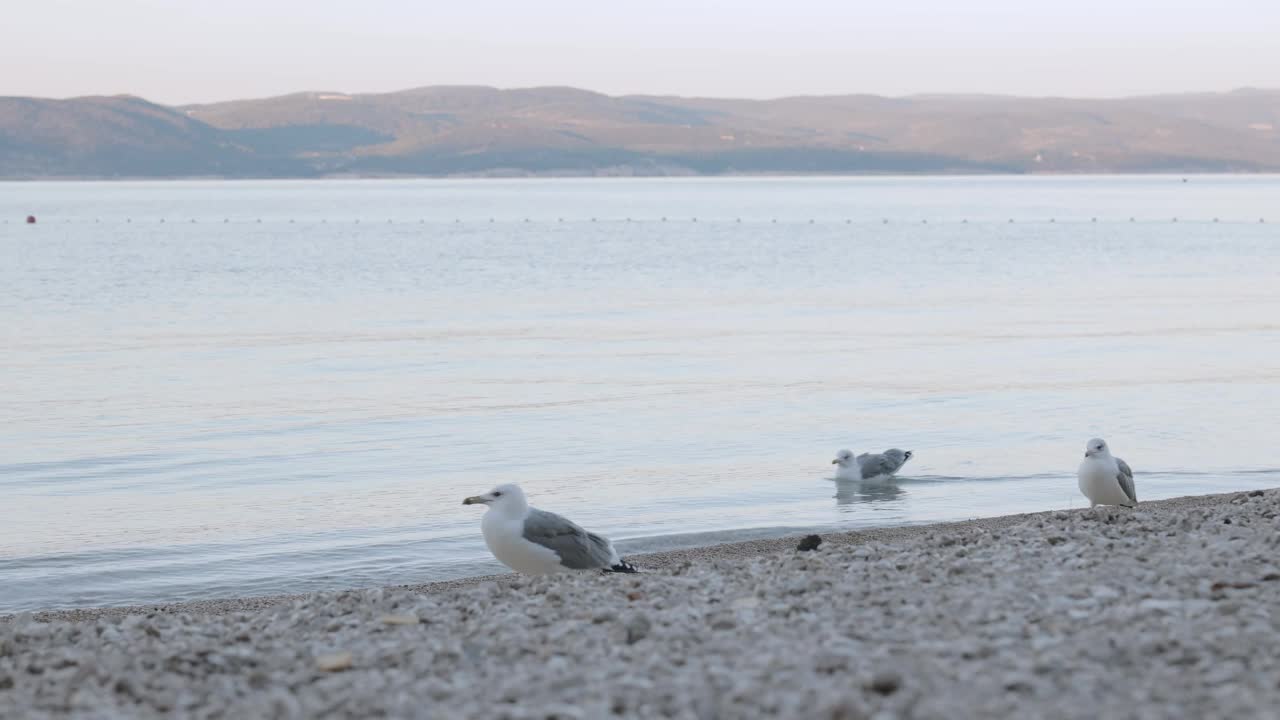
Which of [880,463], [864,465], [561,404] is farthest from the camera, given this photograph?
[561,404]

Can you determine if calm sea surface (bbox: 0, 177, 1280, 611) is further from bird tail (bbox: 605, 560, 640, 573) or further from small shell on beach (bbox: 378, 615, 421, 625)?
small shell on beach (bbox: 378, 615, 421, 625)

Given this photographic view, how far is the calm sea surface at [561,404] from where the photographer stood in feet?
48.7

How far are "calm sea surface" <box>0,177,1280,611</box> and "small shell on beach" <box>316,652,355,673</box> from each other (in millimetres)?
5678

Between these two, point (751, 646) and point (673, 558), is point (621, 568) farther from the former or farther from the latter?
point (751, 646)

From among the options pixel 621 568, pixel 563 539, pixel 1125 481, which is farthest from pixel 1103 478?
pixel 563 539

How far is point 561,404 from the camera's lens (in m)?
22.6

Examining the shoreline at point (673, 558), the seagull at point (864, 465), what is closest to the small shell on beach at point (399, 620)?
the shoreline at point (673, 558)

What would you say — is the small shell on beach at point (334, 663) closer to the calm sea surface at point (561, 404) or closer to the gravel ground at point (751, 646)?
the gravel ground at point (751, 646)

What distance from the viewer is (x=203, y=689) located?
21.8ft

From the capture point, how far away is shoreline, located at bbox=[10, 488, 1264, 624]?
11242mm

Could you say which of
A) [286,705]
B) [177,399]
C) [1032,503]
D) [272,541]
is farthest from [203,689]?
[177,399]

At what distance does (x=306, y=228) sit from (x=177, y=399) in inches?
2983

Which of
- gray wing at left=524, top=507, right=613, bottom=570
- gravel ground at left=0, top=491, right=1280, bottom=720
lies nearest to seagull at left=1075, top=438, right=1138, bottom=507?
gravel ground at left=0, top=491, right=1280, bottom=720

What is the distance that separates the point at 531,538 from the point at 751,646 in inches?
141
